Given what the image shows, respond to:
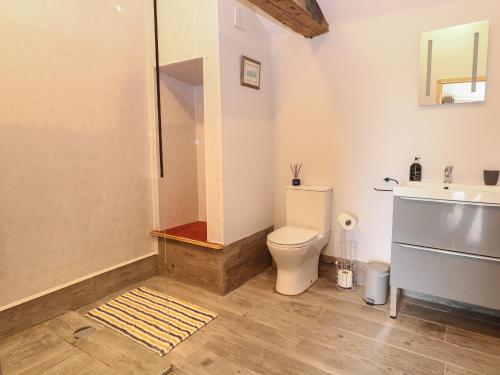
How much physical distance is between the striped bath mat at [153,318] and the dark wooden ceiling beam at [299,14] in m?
2.12

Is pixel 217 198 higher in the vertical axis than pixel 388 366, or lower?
higher

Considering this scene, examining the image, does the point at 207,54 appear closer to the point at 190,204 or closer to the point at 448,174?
the point at 190,204

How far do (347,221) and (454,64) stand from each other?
51.9 inches

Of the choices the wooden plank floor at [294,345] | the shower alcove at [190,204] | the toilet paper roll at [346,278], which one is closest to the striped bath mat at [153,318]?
the wooden plank floor at [294,345]

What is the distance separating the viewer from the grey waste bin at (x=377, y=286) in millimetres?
2244

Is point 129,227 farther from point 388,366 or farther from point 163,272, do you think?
point 388,366

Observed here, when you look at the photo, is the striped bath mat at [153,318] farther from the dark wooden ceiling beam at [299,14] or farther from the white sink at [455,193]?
the dark wooden ceiling beam at [299,14]

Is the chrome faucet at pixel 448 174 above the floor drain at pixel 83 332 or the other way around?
above

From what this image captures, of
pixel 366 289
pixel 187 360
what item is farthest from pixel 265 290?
pixel 187 360

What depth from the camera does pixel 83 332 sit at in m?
2.00

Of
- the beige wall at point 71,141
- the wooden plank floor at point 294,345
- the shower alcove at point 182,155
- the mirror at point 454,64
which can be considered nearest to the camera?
the wooden plank floor at point 294,345

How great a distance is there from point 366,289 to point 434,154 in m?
1.09

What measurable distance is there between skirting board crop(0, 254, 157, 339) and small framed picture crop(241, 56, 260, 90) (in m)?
1.73

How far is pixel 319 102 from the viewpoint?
2668 millimetres
